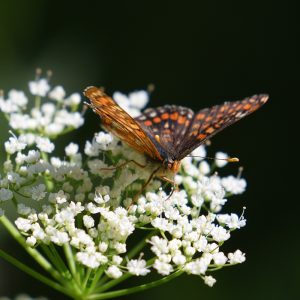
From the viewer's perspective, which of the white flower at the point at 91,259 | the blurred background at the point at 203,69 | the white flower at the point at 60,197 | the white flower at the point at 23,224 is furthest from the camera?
the blurred background at the point at 203,69

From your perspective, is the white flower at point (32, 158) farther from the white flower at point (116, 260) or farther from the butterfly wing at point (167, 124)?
the white flower at point (116, 260)

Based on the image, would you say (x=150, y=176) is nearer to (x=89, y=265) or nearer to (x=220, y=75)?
(x=89, y=265)

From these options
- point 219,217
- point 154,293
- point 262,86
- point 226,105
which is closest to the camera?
point 219,217

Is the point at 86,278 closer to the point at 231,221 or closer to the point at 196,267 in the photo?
the point at 196,267

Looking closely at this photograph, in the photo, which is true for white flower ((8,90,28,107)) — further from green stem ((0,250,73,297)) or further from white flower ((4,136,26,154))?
green stem ((0,250,73,297))

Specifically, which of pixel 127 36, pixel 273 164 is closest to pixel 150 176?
pixel 273 164

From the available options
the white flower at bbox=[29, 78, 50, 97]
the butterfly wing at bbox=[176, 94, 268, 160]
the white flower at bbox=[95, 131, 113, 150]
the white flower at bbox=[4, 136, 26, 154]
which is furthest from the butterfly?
the white flower at bbox=[29, 78, 50, 97]

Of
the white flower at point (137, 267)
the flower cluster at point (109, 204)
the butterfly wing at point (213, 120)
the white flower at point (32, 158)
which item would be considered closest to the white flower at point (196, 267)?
the flower cluster at point (109, 204)

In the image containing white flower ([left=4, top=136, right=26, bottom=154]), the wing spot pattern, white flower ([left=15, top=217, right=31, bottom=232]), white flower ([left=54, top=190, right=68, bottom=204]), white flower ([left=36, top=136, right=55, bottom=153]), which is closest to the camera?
white flower ([left=15, top=217, right=31, bottom=232])
